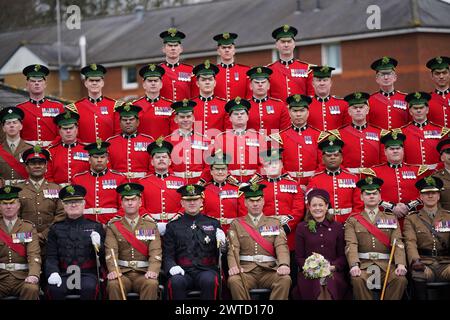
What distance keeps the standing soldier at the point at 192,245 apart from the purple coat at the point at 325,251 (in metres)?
0.85

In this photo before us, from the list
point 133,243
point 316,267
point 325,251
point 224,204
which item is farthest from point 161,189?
point 316,267

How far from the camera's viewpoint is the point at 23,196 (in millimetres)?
10625

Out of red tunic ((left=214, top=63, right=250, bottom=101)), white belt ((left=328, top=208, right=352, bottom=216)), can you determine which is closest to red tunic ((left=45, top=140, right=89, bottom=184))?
red tunic ((left=214, top=63, right=250, bottom=101))

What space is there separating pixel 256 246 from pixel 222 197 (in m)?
0.81

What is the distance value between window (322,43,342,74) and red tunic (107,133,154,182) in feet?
72.3

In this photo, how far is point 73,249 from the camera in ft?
32.8

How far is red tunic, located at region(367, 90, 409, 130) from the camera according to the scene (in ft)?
37.8

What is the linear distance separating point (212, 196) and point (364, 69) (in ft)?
71.8

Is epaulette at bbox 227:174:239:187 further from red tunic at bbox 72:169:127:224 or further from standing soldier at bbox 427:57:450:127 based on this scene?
standing soldier at bbox 427:57:450:127

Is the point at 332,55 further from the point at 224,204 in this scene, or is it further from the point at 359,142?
the point at 224,204

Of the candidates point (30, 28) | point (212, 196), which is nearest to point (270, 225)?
point (212, 196)
